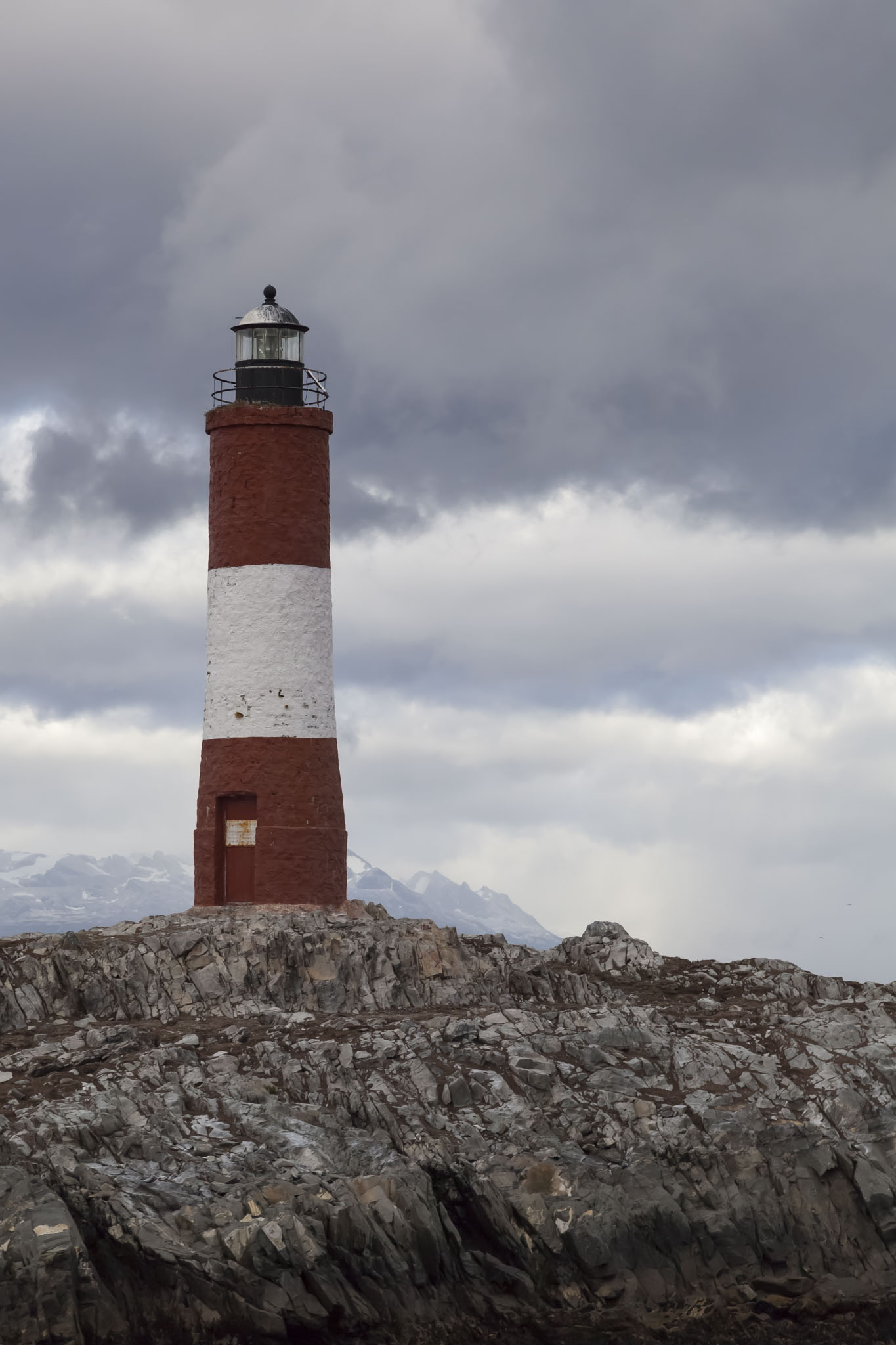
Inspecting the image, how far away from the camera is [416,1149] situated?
28578mm

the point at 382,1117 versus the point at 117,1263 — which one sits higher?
the point at 382,1117

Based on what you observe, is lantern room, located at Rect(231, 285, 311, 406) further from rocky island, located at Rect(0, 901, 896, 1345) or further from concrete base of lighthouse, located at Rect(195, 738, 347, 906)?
rocky island, located at Rect(0, 901, 896, 1345)

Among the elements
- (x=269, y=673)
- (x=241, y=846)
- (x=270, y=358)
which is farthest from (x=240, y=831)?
(x=270, y=358)

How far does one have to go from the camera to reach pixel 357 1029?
32.9m

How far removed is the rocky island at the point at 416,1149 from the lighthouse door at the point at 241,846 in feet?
12.1

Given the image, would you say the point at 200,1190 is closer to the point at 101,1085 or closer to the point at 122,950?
the point at 101,1085

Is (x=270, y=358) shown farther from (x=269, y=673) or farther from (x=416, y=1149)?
(x=416, y=1149)

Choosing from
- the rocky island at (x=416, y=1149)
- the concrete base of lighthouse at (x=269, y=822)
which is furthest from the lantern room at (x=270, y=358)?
the rocky island at (x=416, y=1149)

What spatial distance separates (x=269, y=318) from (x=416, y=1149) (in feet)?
73.4

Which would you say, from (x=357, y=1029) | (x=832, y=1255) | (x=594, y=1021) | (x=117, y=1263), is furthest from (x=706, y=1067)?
(x=117, y=1263)

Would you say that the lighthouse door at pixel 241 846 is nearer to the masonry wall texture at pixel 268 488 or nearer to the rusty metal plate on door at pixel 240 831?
the rusty metal plate on door at pixel 240 831

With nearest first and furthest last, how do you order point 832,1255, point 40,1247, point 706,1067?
point 40,1247
point 832,1255
point 706,1067

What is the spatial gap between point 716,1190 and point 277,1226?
26.4 feet

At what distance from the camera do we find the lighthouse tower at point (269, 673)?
132 feet
